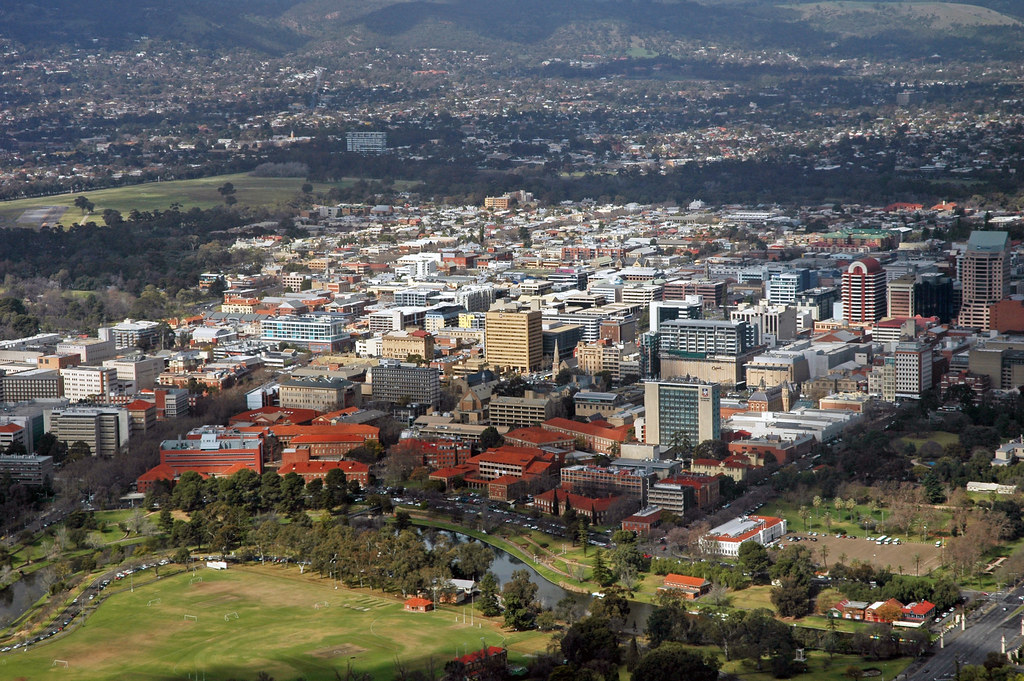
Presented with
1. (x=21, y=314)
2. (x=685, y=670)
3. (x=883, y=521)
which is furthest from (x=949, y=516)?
(x=21, y=314)

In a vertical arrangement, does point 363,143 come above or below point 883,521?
above

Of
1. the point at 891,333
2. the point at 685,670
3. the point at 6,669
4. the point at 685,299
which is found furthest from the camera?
the point at 685,299

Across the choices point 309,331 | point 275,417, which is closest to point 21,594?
point 275,417

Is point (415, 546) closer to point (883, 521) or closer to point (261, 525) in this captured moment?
point (261, 525)

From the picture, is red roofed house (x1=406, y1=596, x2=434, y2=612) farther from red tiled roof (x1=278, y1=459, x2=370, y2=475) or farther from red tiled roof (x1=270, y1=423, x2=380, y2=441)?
red tiled roof (x1=270, y1=423, x2=380, y2=441)

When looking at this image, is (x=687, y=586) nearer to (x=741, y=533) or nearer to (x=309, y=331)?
(x=741, y=533)

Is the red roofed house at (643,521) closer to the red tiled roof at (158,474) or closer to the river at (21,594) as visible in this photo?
the red tiled roof at (158,474)
